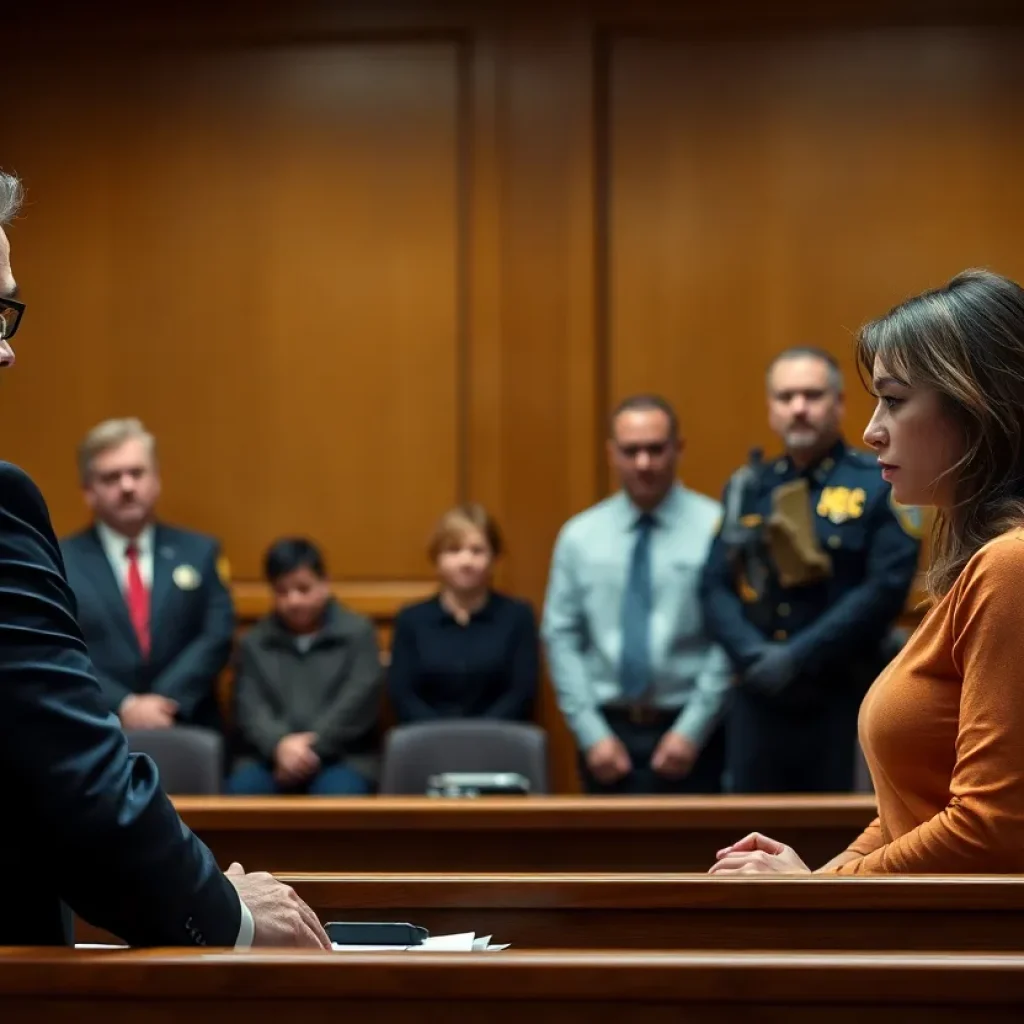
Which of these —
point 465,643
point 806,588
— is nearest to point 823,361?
point 806,588

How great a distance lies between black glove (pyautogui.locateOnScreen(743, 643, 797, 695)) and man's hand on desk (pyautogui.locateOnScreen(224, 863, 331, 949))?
273 cm

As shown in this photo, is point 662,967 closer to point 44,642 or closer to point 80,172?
point 44,642

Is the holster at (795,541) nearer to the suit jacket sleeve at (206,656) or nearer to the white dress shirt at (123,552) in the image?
the suit jacket sleeve at (206,656)

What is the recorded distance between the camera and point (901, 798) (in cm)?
201

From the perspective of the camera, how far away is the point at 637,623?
15.8 ft

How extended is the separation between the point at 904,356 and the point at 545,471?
3.54 metres

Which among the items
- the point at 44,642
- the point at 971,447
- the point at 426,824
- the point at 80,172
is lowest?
the point at 426,824

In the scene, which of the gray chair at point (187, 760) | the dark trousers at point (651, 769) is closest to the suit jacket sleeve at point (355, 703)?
the dark trousers at point (651, 769)

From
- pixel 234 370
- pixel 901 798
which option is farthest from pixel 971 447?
pixel 234 370

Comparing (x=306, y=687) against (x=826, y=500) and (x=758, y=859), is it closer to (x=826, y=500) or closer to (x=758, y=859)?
(x=826, y=500)

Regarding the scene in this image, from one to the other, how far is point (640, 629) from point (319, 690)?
3.61ft

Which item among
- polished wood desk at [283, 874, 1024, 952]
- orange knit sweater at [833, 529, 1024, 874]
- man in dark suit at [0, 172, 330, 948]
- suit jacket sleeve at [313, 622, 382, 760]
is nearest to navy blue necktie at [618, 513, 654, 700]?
suit jacket sleeve at [313, 622, 382, 760]

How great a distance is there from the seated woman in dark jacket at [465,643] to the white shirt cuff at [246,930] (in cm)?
341

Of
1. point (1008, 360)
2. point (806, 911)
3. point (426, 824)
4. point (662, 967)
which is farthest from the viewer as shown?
point (426, 824)
